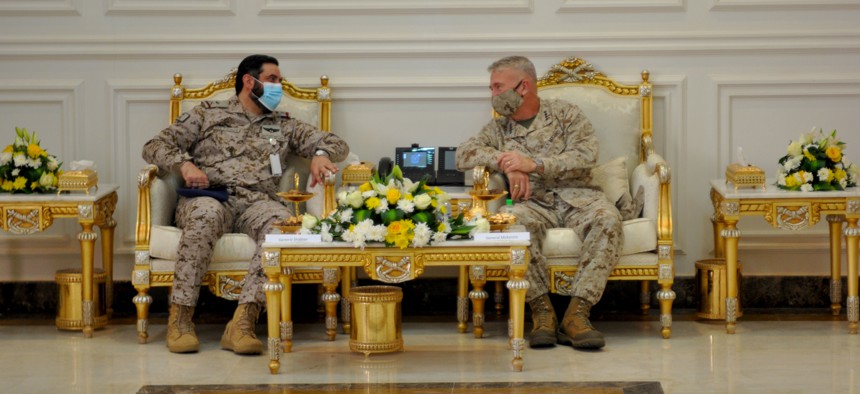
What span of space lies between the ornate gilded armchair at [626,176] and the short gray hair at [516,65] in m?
0.39

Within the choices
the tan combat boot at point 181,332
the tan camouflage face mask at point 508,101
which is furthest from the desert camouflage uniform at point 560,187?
the tan combat boot at point 181,332

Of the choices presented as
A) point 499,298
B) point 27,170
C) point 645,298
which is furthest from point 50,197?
point 645,298

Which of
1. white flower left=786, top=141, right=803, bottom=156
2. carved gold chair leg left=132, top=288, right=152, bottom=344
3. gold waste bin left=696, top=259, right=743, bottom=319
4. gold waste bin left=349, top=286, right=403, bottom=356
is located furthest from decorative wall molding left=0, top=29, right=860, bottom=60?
gold waste bin left=349, top=286, right=403, bottom=356

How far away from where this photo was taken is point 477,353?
5.64m

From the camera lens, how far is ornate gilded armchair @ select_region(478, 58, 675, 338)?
5867 millimetres

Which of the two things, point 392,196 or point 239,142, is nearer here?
point 392,196

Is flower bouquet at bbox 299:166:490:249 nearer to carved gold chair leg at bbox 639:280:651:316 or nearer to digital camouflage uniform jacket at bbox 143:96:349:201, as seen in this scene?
digital camouflage uniform jacket at bbox 143:96:349:201

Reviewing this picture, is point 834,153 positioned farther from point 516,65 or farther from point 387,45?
point 387,45

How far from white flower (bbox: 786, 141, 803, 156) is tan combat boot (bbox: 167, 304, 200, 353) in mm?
2794

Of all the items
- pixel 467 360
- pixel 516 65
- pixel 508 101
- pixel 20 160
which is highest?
pixel 516 65

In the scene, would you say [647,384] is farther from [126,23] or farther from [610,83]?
[126,23]

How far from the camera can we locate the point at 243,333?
18.5ft

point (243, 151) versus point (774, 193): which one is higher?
point (243, 151)

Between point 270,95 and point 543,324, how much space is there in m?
1.65
